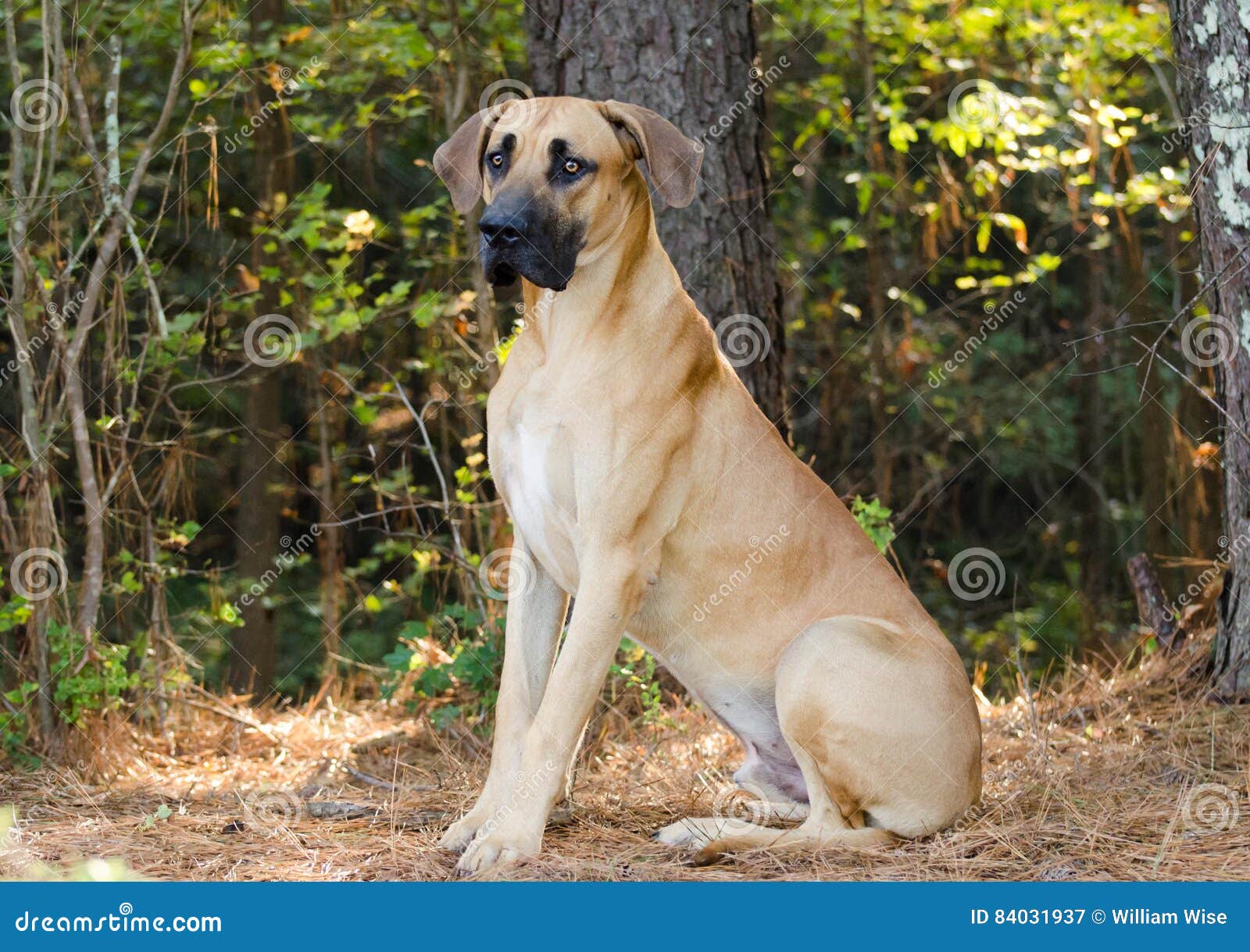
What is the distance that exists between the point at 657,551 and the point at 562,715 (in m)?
0.55

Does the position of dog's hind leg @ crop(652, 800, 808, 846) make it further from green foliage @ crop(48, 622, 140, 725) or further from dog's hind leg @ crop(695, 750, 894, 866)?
green foliage @ crop(48, 622, 140, 725)

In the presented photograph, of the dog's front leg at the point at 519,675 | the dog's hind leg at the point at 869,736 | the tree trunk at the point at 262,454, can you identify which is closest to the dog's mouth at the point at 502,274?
the dog's front leg at the point at 519,675

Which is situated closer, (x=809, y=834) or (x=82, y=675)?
(x=809, y=834)

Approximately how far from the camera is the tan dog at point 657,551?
3.44 m

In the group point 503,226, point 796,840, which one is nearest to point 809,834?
point 796,840

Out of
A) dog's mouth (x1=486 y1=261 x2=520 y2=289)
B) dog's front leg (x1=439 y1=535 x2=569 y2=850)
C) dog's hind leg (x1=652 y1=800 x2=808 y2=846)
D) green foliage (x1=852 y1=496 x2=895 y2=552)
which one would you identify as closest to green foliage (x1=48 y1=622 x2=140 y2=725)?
dog's front leg (x1=439 y1=535 x2=569 y2=850)

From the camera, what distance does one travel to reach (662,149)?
358 cm

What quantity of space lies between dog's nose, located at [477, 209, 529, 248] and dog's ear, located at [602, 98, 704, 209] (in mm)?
469

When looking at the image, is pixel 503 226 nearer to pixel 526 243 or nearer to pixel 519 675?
pixel 526 243

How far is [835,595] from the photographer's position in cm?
379

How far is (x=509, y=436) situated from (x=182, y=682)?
251 centimetres

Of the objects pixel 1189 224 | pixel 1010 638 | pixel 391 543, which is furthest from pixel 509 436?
pixel 1010 638

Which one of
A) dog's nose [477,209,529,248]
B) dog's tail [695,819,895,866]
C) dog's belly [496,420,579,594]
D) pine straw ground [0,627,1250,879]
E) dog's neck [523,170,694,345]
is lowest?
pine straw ground [0,627,1250,879]

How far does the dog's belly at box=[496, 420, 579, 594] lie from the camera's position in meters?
3.51
